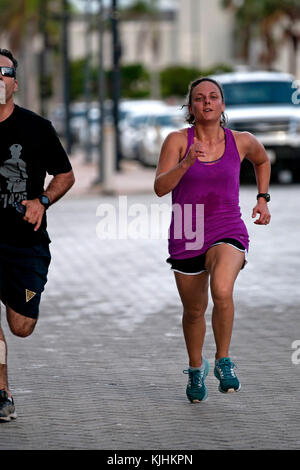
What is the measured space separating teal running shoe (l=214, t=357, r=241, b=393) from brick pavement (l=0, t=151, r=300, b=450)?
0.35ft

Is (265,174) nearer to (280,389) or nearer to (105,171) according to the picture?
(280,389)

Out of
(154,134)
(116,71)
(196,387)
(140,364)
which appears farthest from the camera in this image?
(154,134)

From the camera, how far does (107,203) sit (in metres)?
22.8

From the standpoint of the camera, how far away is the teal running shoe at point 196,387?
696cm

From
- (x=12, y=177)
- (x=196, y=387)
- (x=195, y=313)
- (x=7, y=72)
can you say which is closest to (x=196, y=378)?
(x=196, y=387)

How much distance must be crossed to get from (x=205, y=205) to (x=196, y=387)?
972 millimetres

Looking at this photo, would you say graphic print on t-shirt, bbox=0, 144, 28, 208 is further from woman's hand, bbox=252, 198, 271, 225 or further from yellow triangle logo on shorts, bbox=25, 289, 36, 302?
woman's hand, bbox=252, 198, 271, 225

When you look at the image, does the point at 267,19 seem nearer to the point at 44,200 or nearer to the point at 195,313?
the point at 195,313

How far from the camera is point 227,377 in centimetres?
683

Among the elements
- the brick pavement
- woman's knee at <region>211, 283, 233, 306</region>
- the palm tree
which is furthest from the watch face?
the palm tree

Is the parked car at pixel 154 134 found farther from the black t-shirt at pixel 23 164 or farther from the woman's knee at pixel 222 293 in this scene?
the black t-shirt at pixel 23 164

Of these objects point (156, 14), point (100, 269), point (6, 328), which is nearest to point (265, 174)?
point (6, 328)

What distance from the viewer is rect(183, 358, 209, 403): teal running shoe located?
696 centimetres
